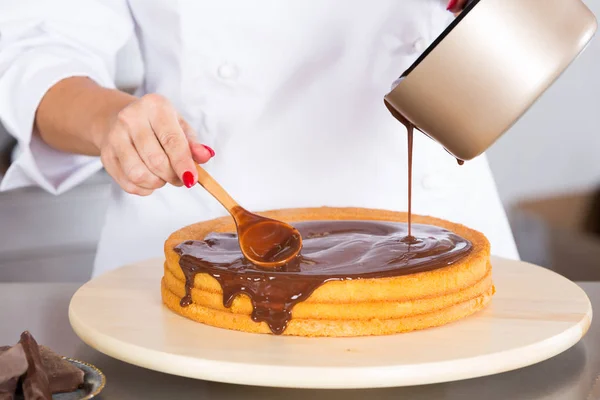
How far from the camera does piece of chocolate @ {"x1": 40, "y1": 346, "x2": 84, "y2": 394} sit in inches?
36.2

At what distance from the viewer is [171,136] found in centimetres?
118

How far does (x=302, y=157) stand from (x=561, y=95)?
2.13 metres

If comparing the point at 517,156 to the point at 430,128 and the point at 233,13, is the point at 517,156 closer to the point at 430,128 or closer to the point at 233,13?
the point at 233,13

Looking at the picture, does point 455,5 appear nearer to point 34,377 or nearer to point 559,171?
point 34,377

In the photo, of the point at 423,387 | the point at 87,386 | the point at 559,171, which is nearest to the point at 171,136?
the point at 87,386

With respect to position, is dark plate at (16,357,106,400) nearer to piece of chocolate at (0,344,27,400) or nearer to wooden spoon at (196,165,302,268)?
piece of chocolate at (0,344,27,400)

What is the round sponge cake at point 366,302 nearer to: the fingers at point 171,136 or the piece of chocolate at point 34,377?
the fingers at point 171,136

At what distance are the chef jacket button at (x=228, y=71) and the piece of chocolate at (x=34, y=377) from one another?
873 millimetres

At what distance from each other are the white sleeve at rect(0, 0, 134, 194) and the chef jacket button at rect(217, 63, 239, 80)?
232mm

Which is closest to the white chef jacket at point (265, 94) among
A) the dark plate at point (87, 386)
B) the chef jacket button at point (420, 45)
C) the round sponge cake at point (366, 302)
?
the chef jacket button at point (420, 45)

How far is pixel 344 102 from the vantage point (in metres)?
1.76

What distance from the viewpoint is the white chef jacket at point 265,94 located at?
1700 mm

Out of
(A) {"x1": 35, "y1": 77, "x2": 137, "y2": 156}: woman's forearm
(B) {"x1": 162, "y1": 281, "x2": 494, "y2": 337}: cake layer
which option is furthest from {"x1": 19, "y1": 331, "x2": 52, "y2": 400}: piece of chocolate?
(A) {"x1": 35, "y1": 77, "x2": 137, "y2": 156}: woman's forearm

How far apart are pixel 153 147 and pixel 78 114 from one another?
353 millimetres
